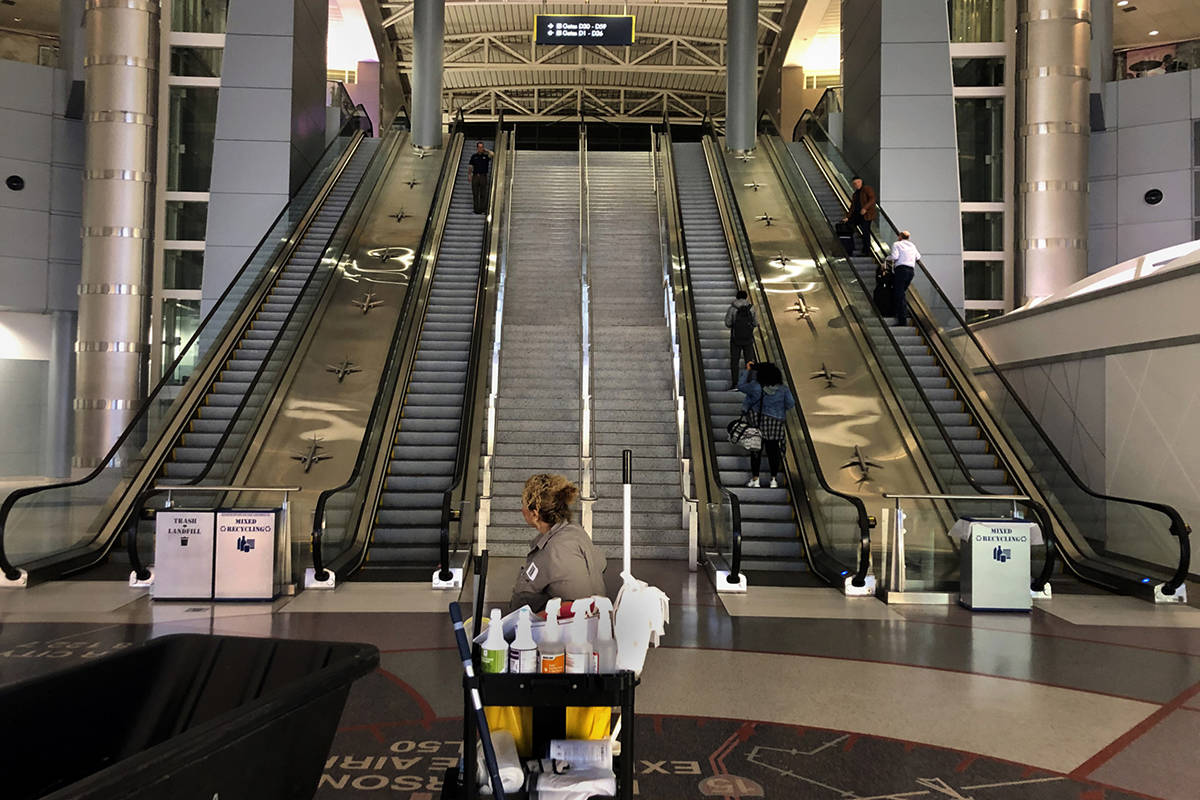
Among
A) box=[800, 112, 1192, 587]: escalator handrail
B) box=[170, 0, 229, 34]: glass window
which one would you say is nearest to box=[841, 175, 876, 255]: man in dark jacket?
box=[800, 112, 1192, 587]: escalator handrail

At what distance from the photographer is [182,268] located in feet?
60.2

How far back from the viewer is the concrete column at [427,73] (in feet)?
74.3

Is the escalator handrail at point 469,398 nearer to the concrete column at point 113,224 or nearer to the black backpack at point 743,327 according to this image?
the black backpack at point 743,327

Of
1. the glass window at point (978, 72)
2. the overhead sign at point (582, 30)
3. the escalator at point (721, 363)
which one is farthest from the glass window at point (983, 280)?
the overhead sign at point (582, 30)

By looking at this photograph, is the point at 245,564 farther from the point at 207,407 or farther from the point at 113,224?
the point at 113,224

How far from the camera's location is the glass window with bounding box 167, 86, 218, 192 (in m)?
18.4

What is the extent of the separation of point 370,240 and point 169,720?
46.9 ft

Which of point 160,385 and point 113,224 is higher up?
point 113,224

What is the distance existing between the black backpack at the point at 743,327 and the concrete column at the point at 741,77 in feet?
35.0

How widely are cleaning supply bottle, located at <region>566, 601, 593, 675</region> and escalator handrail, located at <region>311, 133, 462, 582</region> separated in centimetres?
593

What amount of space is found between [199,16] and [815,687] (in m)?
18.3

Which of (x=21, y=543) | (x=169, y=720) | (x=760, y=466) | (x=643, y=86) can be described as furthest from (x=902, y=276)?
(x=643, y=86)

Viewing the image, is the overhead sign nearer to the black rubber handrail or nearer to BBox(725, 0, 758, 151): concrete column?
BBox(725, 0, 758, 151): concrete column

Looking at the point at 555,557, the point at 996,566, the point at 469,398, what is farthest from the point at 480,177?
the point at 555,557
